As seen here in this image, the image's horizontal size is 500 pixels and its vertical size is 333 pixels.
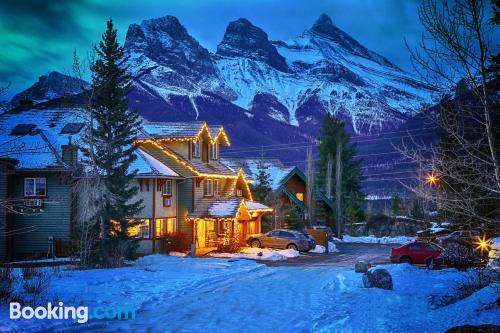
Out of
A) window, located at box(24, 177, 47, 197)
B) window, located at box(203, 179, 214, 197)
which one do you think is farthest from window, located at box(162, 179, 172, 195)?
window, located at box(24, 177, 47, 197)

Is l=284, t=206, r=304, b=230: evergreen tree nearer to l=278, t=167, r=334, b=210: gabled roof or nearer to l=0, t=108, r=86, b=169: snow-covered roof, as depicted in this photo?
l=278, t=167, r=334, b=210: gabled roof

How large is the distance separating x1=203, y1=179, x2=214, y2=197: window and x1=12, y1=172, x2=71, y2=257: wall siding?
11322mm

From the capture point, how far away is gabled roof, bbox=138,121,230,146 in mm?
38406

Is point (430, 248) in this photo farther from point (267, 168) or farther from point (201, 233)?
point (267, 168)

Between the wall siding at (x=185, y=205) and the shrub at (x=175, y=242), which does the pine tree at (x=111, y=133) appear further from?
the wall siding at (x=185, y=205)

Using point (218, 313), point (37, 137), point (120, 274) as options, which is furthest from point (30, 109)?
point (218, 313)

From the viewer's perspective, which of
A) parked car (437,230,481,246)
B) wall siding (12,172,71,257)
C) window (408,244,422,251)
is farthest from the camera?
wall siding (12,172,71,257)

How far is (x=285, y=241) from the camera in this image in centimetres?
3747

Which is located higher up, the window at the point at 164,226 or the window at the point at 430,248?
the window at the point at 164,226

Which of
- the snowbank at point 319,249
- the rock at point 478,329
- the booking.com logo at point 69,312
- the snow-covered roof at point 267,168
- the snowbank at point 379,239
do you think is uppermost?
the snow-covered roof at point 267,168

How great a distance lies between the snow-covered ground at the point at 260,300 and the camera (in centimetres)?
1279

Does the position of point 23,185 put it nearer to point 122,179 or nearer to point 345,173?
point 122,179

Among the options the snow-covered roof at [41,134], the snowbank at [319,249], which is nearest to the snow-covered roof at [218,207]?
the snowbank at [319,249]

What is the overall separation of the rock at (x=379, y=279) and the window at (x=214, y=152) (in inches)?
987
